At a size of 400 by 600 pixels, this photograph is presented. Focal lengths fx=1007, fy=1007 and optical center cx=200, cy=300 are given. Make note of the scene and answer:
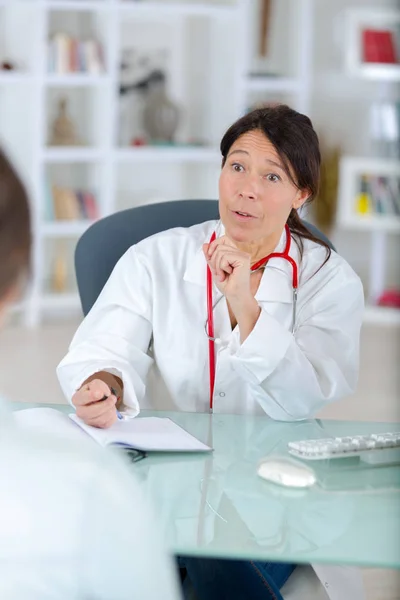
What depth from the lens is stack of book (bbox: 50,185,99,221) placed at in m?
6.08

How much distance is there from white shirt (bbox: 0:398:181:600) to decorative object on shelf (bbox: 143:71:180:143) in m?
5.68

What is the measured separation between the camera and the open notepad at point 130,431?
1603 millimetres

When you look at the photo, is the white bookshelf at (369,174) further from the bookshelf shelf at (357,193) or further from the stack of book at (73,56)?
the stack of book at (73,56)

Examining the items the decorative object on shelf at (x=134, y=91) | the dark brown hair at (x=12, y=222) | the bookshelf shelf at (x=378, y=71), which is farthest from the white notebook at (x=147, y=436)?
the bookshelf shelf at (x=378, y=71)

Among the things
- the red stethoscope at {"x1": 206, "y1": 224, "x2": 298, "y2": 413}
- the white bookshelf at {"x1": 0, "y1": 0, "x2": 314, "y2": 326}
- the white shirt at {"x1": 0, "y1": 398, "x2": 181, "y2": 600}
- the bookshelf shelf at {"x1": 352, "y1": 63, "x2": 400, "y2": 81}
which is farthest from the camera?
the bookshelf shelf at {"x1": 352, "y1": 63, "x2": 400, "y2": 81}

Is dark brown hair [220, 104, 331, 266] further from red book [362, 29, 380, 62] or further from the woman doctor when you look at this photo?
red book [362, 29, 380, 62]

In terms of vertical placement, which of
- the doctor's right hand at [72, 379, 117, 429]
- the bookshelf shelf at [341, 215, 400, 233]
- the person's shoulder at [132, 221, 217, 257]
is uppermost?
the person's shoulder at [132, 221, 217, 257]

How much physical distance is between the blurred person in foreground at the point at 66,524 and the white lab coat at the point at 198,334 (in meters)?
1.22

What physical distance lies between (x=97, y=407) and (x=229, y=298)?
1.35 feet

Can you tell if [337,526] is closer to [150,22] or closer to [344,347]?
[344,347]

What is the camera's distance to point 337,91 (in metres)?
7.64

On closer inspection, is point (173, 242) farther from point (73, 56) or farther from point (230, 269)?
point (73, 56)

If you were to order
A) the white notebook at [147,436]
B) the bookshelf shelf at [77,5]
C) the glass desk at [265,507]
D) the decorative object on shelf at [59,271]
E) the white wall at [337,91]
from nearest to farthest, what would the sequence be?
the glass desk at [265,507] → the white notebook at [147,436] → the bookshelf shelf at [77,5] → the decorative object on shelf at [59,271] → the white wall at [337,91]

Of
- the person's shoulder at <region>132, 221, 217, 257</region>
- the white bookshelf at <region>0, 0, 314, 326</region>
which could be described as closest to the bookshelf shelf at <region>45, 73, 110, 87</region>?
the white bookshelf at <region>0, 0, 314, 326</region>
